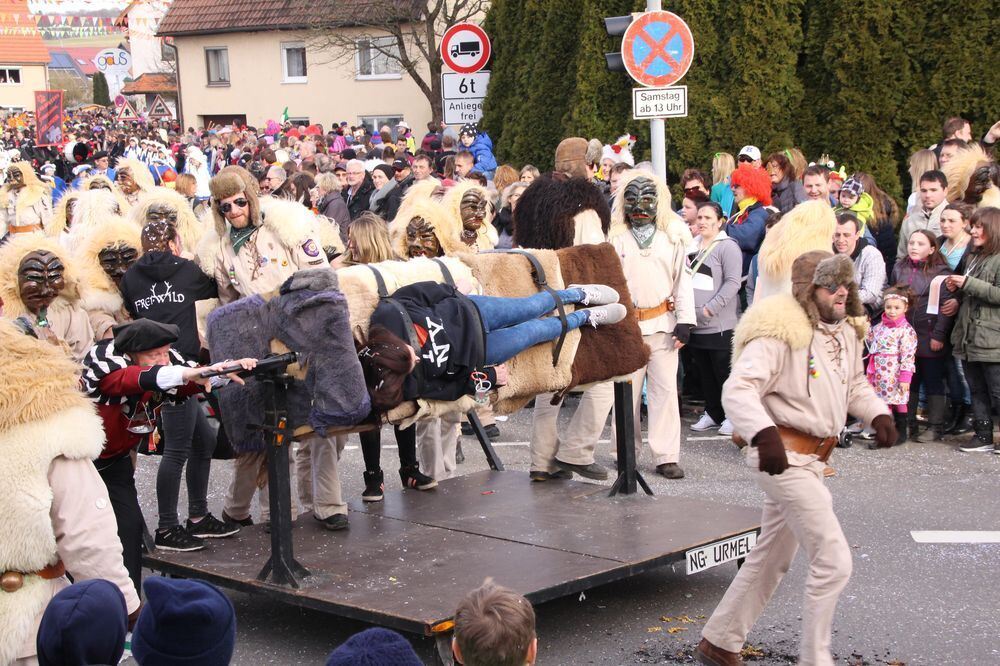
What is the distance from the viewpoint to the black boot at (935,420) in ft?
33.0

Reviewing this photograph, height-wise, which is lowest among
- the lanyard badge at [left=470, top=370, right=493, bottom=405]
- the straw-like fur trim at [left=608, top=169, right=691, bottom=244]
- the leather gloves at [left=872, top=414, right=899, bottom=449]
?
the leather gloves at [left=872, top=414, right=899, bottom=449]

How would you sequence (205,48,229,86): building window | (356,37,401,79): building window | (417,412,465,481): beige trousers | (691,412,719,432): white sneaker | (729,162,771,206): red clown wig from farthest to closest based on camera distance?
(205,48,229,86): building window
(356,37,401,79): building window
(729,162,771,206): red clown wig
(691,412,719,432): white sneaker
(417,412,465,481): beige trousers

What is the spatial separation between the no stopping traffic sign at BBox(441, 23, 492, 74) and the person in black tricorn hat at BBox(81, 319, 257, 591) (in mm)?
10134

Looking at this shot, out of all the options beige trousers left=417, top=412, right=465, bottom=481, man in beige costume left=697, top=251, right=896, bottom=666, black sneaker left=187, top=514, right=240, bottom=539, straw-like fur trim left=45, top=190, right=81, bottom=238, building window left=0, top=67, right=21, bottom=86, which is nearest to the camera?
man in beige costume left=697, top=251, right=896, bottom=666

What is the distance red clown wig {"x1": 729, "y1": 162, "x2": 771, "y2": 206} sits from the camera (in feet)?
36.6

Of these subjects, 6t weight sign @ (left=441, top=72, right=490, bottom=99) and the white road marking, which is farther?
6t weight sign @ (left=441, top=72, right=490, bottom=99)

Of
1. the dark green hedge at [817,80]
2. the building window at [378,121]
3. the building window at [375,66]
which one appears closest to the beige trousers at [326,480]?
the dark green hedge at [817,80]

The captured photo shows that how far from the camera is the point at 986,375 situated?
965 cm

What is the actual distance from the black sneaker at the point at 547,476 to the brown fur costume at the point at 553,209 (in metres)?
1.56

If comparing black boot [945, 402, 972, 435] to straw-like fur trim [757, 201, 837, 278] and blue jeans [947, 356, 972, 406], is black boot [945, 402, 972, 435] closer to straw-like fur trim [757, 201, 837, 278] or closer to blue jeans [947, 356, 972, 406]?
blue jeans [947, 356, 972, 406]

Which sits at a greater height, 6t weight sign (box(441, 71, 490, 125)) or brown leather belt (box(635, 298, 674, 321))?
6t weight sign (box(441, 71, 490, 125))

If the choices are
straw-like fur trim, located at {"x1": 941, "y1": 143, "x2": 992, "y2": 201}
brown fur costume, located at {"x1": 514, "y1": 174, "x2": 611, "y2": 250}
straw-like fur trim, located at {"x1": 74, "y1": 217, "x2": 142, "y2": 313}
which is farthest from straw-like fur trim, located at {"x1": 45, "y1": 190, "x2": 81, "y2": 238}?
straw-like fur trim, located at {"x1": 941, "y1": 143, "x2": 992, "y2": 201}

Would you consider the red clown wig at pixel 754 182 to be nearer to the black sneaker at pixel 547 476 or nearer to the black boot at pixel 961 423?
the black boot at pixel 961 423

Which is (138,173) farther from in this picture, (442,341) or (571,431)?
(442,341)
